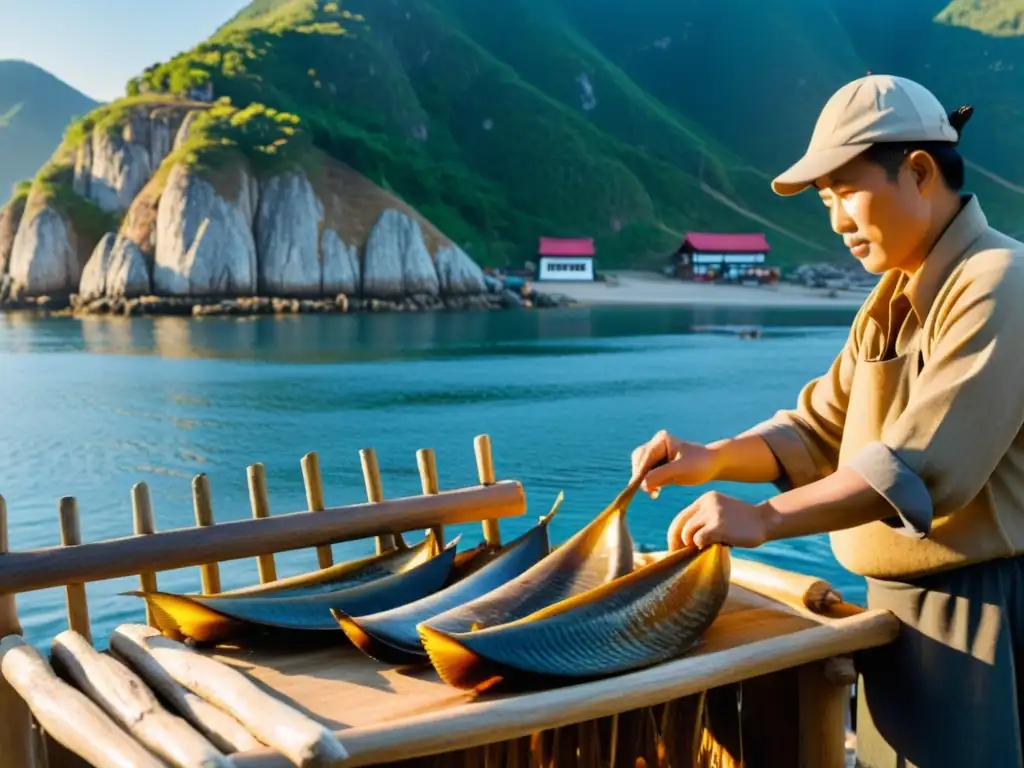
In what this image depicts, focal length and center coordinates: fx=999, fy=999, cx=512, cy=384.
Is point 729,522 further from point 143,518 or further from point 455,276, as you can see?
point 455,276

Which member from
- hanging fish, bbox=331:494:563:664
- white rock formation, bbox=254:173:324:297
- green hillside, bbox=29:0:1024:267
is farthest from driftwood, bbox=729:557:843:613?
green hillside, bbox=29:0:1024:267

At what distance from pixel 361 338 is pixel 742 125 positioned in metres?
111

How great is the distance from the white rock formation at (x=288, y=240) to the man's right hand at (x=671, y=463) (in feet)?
235

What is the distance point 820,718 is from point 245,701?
6.02 feet

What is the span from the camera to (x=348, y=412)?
30000 mm

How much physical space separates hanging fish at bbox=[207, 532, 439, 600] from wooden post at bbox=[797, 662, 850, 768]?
1379 millimetres

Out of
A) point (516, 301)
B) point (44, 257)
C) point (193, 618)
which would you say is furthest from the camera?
point (516, 301)

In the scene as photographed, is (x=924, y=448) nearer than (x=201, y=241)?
Yes

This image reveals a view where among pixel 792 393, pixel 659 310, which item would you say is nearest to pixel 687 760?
pixel 792 393

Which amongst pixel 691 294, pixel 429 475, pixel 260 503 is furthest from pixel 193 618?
pixel 691 294

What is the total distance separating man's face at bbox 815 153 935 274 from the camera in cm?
262

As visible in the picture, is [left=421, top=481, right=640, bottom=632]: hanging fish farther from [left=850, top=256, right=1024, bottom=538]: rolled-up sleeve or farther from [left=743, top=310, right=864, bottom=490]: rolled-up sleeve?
[left=850, top=256, right=1024, bottom=538]: rolled-up sleeve

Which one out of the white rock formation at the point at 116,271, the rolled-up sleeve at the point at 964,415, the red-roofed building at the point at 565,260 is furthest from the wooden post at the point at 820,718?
the red-roofed building at the point at 565,260

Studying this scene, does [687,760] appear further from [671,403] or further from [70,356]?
[70,356]
